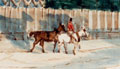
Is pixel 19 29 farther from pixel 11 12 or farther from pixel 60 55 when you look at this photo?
pixel 60 55

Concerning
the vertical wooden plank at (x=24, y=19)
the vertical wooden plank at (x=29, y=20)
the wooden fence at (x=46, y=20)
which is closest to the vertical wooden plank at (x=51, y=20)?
the wooden fence at (x=46, y=20)

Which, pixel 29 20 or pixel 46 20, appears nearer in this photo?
pixel 29 20

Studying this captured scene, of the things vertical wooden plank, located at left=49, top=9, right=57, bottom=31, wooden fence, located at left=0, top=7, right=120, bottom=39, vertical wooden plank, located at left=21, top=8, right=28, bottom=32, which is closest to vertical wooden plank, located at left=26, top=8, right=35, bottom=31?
wooden fence, located at left=0, top=7, right=120, bottom=39

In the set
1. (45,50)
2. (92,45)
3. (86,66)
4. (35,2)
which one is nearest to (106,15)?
(92,45)

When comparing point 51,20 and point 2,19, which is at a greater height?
point 2,19

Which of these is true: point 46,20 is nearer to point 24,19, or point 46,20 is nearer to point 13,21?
point 24,19

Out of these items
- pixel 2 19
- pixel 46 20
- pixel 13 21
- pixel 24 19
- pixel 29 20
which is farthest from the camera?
pixel 46 20

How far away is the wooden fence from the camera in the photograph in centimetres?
1955

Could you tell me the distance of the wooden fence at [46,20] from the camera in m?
19.5

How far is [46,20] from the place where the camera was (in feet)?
67.5

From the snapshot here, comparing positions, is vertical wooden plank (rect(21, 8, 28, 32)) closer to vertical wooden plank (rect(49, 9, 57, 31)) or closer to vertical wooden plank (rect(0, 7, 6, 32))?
vertical wooden plank (rect(0, 7, 6, 32))

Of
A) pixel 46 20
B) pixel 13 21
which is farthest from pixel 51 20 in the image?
pixel 13 21

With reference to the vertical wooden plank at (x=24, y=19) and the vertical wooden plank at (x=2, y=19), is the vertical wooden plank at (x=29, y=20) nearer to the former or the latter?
the vertical wooden plank at (x=24, y=19)

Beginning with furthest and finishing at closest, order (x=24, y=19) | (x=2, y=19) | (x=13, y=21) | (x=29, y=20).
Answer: (x=29, y=20) → (x=24, y=19) → (x=13, y=21) → (x=2, y=19)
